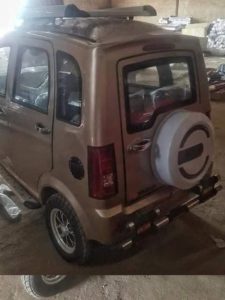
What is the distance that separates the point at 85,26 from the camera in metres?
2.02

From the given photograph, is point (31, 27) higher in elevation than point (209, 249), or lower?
higher

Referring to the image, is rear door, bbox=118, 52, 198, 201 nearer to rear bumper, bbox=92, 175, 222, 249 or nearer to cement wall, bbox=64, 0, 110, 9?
rear bumper, bbox=92, 175, 222, 249

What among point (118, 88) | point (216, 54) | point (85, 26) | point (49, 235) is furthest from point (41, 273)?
point (216, 54)

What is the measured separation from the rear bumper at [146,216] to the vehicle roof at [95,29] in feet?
3.33

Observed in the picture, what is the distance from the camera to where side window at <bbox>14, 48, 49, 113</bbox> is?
6.77 ft

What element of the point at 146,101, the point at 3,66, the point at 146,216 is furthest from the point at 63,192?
the point at 3,66

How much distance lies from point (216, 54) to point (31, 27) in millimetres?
9265

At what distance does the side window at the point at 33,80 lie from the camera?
2064mm

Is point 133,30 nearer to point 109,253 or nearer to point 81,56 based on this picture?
point 81,56

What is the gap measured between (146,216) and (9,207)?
1.45 meters

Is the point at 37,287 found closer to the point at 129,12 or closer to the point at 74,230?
the point at 74,230

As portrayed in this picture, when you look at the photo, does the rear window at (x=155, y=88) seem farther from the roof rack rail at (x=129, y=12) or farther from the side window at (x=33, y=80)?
the side window at (x=33, y=80)

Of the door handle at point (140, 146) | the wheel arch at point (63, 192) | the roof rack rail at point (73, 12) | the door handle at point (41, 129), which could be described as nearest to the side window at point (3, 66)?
the roof rack rail at point (73, 12)

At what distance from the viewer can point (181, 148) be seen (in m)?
1.86
